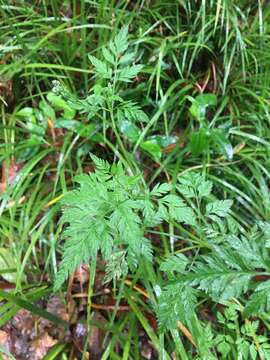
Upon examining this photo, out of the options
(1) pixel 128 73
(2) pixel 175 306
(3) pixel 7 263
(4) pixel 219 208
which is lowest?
(3) pixel 7 263

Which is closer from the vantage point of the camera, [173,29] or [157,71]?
[157,71]

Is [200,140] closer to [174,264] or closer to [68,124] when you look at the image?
[68,124]

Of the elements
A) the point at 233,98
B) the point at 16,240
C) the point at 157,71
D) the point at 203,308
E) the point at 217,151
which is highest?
the point at 157,71

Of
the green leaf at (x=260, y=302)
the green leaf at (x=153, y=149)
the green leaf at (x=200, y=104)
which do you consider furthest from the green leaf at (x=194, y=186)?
the green leaf at (x=200, y=104)

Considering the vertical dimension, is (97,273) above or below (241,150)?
below

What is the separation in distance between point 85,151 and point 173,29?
71cm

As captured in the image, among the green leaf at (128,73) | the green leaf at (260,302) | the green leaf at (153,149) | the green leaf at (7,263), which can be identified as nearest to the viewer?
the green leaf at (260,302)

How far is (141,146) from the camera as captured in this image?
1690 millimetres

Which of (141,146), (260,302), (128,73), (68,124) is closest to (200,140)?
(141,146)

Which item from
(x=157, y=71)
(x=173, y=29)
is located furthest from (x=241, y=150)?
(x=173, y=29)

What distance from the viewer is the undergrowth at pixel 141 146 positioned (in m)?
1.41

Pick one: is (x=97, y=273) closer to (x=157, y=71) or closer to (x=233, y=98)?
(x=157, y=71)

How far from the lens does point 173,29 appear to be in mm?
1946

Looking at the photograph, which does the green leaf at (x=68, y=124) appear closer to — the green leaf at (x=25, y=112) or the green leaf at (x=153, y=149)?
the green leaf at (x=25, y=112)
